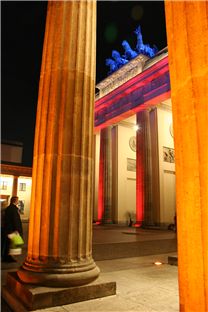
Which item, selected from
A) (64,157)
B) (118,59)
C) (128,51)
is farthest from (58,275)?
(128,51)

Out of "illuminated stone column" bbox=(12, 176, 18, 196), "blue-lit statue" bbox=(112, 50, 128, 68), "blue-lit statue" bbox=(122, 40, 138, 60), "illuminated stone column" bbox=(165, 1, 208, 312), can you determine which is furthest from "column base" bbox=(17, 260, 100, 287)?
"illuminated stone column" bbox=(12, 176, 18, 196)

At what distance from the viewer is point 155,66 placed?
19.6 m

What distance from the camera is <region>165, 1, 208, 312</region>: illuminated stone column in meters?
1.67

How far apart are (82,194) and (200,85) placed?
115 inches

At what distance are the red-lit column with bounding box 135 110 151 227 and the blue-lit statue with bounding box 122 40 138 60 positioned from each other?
8.36 m

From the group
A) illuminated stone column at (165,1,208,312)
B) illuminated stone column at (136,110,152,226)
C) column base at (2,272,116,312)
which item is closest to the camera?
illuminated stone column at (165,1,208,312)

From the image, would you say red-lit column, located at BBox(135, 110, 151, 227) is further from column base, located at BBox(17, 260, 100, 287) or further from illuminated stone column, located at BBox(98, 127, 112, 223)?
column base, located at BBox(17, 260, 100, 287)

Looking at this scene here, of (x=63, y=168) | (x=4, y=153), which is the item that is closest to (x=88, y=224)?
(x=63, y=168)

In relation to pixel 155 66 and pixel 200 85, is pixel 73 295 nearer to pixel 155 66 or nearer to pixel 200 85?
pixel 200 85

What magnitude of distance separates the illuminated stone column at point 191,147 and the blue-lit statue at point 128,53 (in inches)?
951

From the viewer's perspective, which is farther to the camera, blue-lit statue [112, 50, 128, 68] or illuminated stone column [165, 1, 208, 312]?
blue-lit statue [112, 50, 128, 68]

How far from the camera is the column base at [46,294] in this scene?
11.7 ft

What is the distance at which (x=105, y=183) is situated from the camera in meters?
23.7

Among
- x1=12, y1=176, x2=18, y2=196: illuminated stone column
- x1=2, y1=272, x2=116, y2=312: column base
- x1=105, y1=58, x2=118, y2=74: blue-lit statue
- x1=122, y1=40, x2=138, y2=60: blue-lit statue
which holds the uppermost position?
x1=122, y1=40, x2=138, y2=60: blue-lit statue
